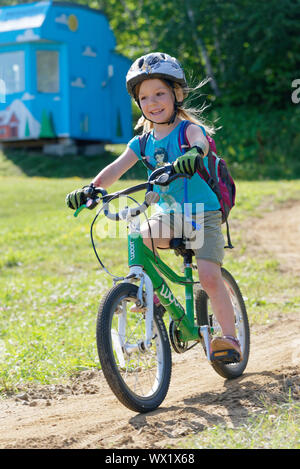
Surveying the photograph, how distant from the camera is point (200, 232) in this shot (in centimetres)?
396

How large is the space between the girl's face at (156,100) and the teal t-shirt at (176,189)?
0.11 metres

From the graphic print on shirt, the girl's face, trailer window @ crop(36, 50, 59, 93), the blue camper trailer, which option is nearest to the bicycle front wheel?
the graphic print on shirt

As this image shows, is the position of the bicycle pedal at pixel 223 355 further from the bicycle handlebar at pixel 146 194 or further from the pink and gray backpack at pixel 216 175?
the bicycle handlebar at pixel 146 194

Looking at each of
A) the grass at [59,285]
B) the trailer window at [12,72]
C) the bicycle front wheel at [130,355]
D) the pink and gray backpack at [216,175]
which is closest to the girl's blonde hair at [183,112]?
the pink and gray backpack at [216,175]

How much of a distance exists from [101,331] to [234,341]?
41.6 inches

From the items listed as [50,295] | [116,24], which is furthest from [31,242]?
[116,24]

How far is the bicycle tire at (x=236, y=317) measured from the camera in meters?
4.36

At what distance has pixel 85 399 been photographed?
14.0ft

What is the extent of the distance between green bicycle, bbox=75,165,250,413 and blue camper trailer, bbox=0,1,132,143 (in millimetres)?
18078

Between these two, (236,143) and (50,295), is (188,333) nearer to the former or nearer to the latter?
(50,295)

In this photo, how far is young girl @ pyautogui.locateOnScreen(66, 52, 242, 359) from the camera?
3.89 meters

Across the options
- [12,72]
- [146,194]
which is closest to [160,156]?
[146,194]

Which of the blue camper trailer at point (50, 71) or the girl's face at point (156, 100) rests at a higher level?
the blue camper trailer at point (50, 71)

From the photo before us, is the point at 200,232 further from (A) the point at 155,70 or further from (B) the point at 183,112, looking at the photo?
(A) the point at 155,70
